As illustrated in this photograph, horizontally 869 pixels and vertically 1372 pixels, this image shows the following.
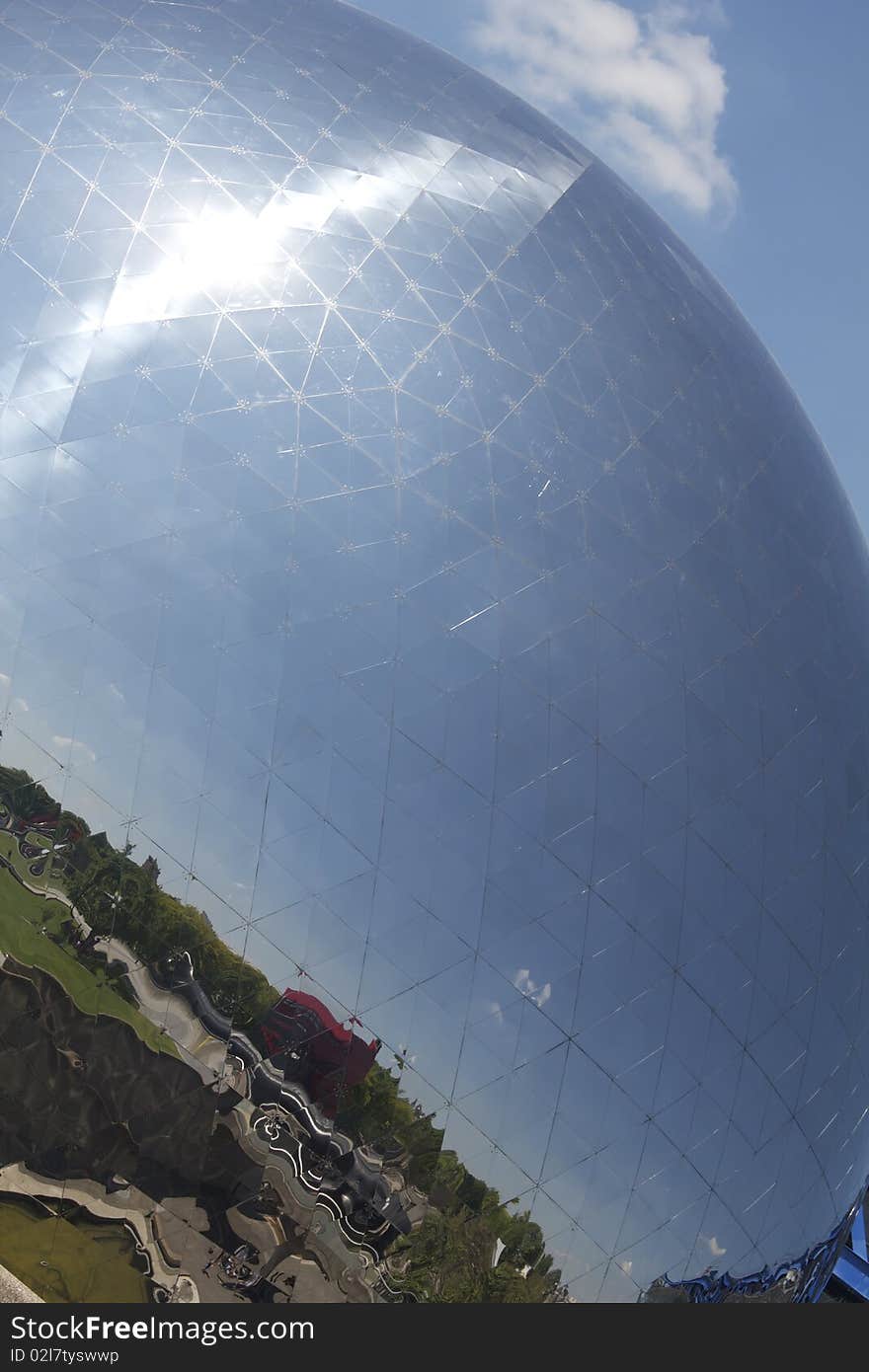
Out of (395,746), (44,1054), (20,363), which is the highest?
(20,363)

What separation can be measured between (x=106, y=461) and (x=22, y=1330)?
5.17 metres

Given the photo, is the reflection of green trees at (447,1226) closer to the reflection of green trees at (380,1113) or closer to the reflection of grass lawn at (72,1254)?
the reflection of green trees at (380,1113)

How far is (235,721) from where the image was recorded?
22.0 feet

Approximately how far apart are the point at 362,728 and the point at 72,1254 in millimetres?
3573

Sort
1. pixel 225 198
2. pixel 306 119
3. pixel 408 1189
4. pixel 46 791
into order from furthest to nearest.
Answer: pixel 306 119
pixel 225 198
pixel 408 1189
pixel 46 791

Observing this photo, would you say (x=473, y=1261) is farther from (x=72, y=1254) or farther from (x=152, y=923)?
(x=152, y=923)

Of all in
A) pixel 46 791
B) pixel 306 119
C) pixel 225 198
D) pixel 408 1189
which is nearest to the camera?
pixel 46 791

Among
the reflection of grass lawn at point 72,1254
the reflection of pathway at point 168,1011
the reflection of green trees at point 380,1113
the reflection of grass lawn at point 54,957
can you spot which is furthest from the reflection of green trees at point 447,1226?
the reflection of grass lawn at point 72,1254

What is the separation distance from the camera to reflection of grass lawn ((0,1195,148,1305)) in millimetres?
6801

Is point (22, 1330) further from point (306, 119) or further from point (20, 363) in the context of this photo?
point (306, 119)

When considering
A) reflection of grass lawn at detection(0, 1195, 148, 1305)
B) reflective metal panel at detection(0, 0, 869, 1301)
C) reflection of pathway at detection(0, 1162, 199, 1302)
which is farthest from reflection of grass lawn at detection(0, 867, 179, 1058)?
reflection of grass lawn at detection(0, 1195, 148, 1305)

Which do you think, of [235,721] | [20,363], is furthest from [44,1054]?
[20,363]

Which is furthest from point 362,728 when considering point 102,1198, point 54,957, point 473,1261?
point 473,1261

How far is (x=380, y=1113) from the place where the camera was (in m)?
6.91
